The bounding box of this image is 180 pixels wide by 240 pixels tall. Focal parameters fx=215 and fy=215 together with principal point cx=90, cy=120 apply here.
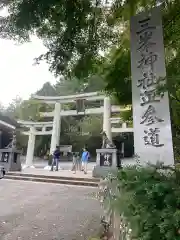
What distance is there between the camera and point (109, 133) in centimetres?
1387

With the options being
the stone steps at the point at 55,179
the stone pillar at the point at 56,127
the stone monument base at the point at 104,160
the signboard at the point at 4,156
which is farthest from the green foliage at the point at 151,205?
the stone pillar at the point at 56,127

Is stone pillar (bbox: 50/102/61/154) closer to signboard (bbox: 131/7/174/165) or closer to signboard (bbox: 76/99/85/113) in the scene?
signboard (bbox: 76/99/85/113)

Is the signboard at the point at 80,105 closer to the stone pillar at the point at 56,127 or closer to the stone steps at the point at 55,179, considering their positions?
the stone pillar at the point at 56,127

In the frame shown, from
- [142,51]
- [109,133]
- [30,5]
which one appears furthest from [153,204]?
[109,133]

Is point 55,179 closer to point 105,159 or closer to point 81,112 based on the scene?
point 105,159

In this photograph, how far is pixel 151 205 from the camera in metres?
1.43

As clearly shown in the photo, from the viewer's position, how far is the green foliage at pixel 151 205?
1.29 metres

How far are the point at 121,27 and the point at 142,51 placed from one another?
1.40 metres

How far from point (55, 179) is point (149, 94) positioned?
677cm

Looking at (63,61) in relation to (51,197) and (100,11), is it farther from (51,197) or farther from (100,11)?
(51,197)

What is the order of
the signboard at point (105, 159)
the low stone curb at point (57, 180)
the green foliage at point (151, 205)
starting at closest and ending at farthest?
1. the green foliage at point (151, 205)
2. the low stone curb at point (57, 180)
3. the signboard at point (105, 159)

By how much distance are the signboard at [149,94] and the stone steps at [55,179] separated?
207 inches

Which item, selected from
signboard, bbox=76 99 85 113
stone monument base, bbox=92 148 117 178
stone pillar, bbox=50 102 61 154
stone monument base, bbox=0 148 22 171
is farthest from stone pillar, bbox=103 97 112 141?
stone monument base, bbox=0 148 22 171

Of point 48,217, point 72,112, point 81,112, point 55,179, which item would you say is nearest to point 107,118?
point 81,112
